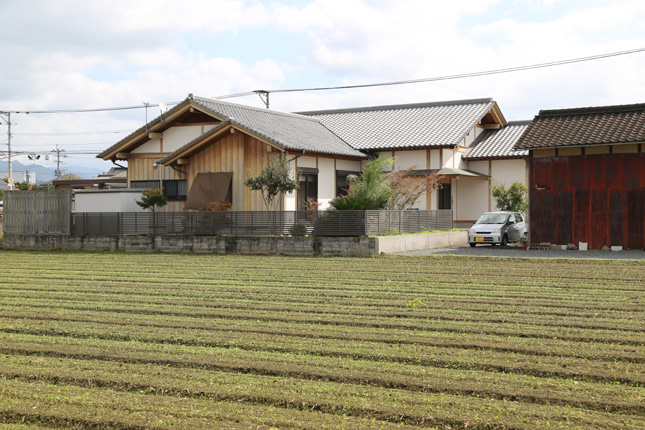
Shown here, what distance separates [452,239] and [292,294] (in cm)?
1480

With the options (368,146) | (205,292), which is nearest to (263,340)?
(205,292)

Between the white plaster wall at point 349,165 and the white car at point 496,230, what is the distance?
655cm

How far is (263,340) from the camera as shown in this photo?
7.90 metres

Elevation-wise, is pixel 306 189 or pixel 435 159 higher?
pixel 435 159

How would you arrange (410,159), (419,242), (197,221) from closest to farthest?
(197,221) < (419,242) < (410,159)

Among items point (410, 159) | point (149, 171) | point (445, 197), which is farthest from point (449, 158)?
point (149, 171)

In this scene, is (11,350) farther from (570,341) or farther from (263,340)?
(570,341)

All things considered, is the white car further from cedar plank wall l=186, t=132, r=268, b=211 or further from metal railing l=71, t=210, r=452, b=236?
cedar plank wall l=186, t=132, r=268, b=211

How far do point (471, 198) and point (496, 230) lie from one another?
845cm

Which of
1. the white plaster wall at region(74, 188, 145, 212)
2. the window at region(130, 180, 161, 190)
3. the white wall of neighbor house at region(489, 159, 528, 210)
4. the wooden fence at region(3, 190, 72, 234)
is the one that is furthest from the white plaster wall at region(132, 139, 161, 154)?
the white wall of neighbor house at region(489, 159, 528, 210)

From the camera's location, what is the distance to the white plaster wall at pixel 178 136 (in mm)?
27016

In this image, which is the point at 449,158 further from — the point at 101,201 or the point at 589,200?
the point at 101,201

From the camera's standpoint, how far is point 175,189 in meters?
26.9

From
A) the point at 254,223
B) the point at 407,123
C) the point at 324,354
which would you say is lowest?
the point at 324,354
